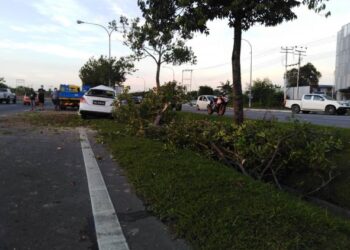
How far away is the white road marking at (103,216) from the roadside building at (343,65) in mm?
74101

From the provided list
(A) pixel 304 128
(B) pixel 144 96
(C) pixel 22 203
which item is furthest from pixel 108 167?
(B) pixel 144 96

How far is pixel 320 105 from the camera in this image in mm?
37812

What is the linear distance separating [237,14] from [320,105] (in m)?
29.8

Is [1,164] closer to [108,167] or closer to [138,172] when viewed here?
[108,167]

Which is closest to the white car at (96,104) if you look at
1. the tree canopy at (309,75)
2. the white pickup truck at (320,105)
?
the white pickup truck at (320,105)

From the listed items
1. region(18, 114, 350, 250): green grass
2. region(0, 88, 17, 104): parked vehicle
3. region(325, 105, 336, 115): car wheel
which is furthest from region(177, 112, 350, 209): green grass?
region(0, 88, 17, 104): parked vehicle

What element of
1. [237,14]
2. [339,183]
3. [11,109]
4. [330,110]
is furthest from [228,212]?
[330,110]

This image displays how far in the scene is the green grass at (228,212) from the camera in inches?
167

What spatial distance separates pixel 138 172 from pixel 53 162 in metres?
2.28

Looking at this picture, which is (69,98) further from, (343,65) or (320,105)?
(343,65)

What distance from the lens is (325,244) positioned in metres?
4.19

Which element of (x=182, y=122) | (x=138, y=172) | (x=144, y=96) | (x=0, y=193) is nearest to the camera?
(x=0, y=193)

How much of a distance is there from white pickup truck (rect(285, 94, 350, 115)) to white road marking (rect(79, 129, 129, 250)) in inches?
1213

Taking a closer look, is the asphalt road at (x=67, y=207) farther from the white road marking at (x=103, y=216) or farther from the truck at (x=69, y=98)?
the truck at (x=69, y=98)
